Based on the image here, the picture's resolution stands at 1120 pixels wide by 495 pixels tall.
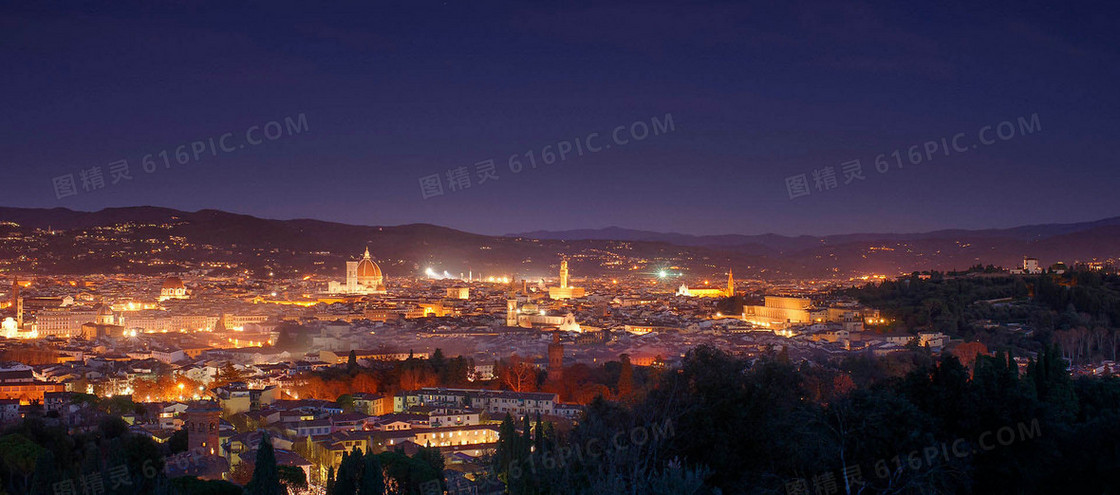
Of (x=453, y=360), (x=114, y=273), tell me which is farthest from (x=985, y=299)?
(x=114, y=273)

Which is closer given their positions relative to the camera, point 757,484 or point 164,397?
point 757,484

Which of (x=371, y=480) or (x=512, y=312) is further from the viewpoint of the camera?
(x=512, y=312)

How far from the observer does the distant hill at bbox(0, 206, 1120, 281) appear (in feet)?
214

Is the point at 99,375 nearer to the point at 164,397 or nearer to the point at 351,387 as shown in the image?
the point at 164,397

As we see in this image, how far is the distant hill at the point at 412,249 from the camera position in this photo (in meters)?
65.1

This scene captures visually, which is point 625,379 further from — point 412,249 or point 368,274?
point 412,249

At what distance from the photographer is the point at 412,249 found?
275 ft

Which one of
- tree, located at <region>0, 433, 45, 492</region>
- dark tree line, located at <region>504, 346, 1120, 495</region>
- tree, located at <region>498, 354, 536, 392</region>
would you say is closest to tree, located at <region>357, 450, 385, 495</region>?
dark tree line, located at <region>504, 346, 1120, 495</region>

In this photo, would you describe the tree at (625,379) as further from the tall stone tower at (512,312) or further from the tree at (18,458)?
the tall stone tower at (512,312)

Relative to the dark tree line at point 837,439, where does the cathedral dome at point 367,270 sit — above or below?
above

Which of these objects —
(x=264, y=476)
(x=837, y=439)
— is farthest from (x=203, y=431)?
(x=837, y=439)

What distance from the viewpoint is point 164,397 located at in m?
24.0

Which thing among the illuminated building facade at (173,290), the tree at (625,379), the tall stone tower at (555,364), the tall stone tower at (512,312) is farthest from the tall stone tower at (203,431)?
the illuminated building facade at (173,290)

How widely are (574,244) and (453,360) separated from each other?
2726 inches
